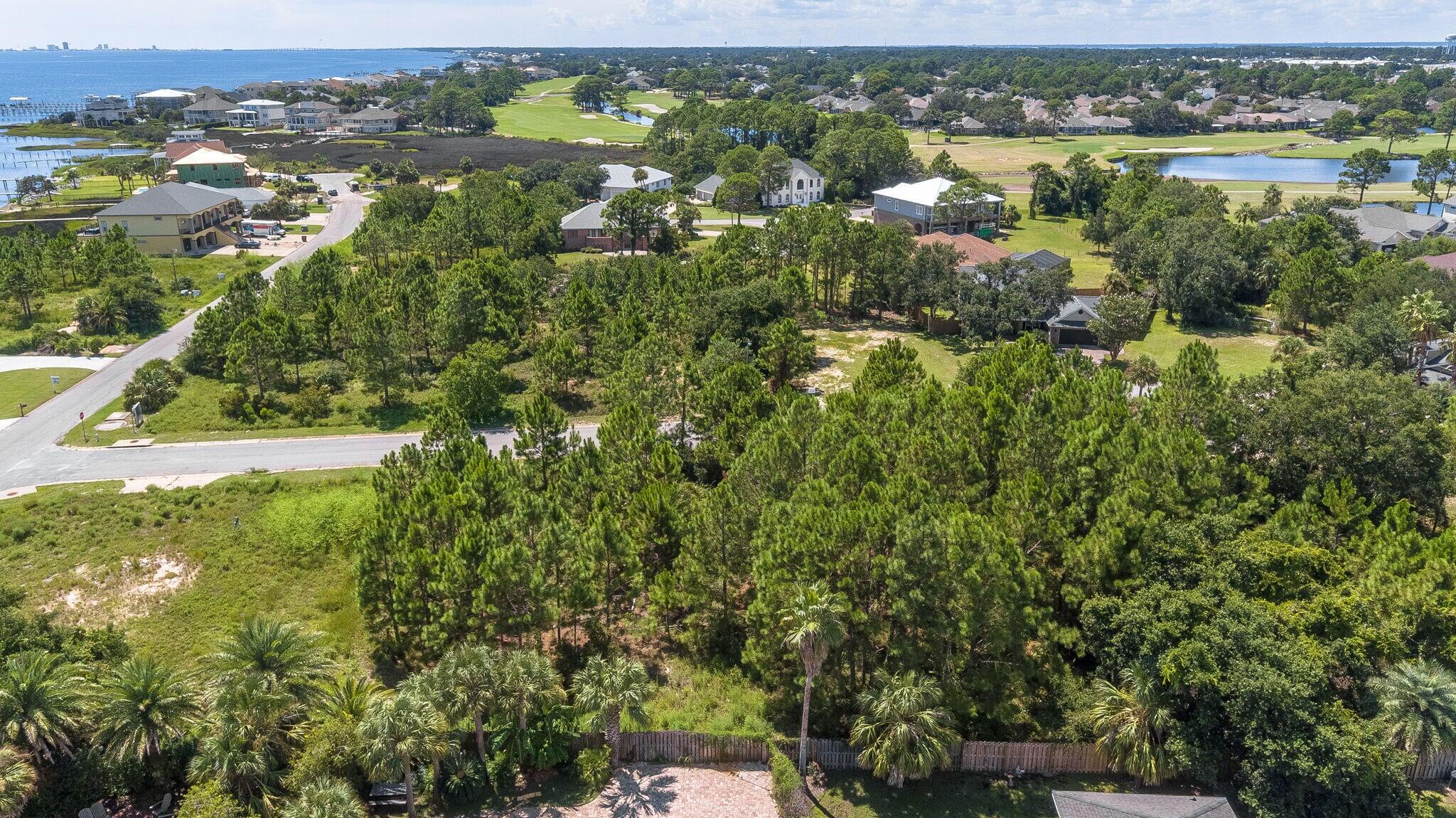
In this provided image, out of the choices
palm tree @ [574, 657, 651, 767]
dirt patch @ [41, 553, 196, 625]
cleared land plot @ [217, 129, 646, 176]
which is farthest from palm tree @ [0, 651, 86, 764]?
cleared land plot @ [217, 129, 646, 176]

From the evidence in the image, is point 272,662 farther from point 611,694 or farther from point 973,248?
point 973,248

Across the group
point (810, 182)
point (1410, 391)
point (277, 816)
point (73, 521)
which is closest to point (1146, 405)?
point (1410, 391)

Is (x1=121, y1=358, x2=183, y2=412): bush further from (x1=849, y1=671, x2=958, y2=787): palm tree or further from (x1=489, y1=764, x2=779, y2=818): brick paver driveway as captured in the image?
(x1=849, y1=671, x2=958, y2=787): palm tree

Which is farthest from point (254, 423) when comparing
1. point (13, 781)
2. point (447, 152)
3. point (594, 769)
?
point (447, 152)

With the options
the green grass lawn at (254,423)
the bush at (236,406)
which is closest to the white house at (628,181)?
the green grass lawn at (254,423)

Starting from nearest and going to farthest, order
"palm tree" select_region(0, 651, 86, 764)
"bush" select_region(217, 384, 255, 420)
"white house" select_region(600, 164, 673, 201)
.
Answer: "palm tree" select_region(0, 651, 86, 764) → "bush" select_region(217, 384, 255, 420) → "white house" select_region(600, 164, 673, 201)

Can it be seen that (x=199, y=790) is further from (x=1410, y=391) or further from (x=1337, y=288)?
(x=1337, y=288)
